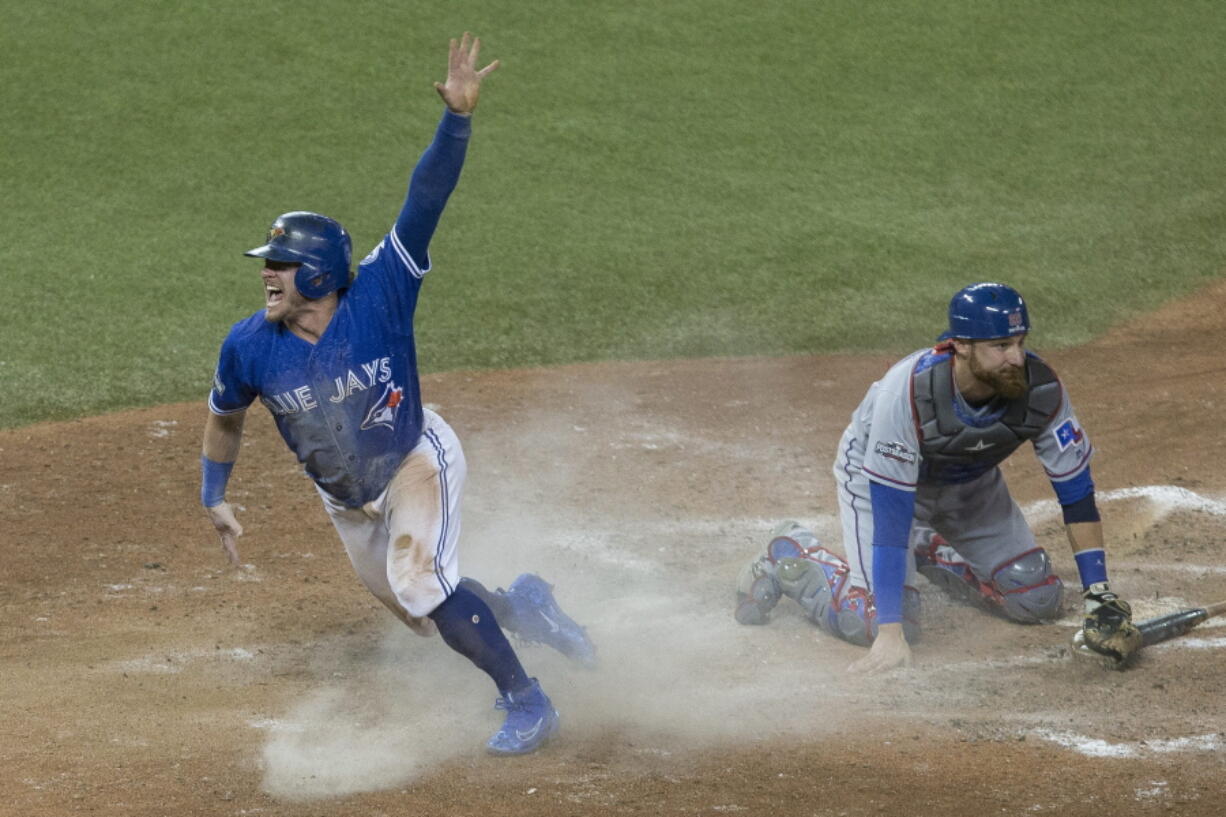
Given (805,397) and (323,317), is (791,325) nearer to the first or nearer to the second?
(805,397)

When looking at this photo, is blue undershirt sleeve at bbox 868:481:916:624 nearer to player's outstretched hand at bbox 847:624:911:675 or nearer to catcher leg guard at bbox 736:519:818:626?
player's outstretched hand at bbox 847:624:911:675

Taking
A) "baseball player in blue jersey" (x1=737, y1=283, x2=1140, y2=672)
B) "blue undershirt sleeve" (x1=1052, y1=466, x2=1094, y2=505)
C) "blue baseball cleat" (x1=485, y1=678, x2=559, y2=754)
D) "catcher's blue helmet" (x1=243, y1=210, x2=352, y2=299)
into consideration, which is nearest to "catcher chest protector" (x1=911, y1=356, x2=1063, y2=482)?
"baseball player in blue jersey" (x1=737, y1=283, x2=1140, y2=672)

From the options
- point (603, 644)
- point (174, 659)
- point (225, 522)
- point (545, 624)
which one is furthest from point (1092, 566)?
point (174, 659)

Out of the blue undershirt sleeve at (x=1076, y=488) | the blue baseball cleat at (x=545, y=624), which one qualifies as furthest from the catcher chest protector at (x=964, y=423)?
the blue baseball cleat at (x=545, y=624)

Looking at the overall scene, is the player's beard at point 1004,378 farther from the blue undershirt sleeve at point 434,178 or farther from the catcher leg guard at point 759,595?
the blue undershirt sleeve at point 434,178

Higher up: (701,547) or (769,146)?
(769,146)

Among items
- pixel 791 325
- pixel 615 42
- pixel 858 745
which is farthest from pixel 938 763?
pixel 615 42
